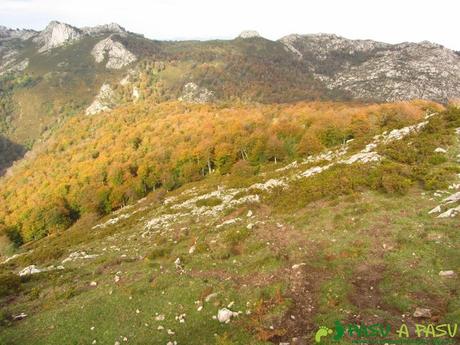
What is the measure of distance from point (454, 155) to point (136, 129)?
552 ft

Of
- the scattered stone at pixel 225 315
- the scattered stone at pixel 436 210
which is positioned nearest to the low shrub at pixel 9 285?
the scattered stone at pixel 225 315

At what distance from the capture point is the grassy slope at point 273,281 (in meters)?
15.6

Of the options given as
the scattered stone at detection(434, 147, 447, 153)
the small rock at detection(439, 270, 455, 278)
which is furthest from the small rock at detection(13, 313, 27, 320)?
the scattered stone at detection(434, 147, 447, 153)

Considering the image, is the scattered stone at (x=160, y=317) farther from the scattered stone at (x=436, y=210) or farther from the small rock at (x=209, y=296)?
the scattered stone at (x=436, y=210)

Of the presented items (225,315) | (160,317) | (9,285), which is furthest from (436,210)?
(9,285)

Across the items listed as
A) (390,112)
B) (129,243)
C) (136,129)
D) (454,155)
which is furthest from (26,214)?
(454,155)

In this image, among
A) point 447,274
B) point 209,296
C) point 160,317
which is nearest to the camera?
point 447,274

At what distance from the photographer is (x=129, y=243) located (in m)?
36.4

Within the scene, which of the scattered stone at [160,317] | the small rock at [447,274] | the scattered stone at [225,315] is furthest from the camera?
the scattered stone at [160,317]

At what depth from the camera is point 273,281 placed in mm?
19109

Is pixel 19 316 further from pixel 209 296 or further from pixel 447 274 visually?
pixel 447 274

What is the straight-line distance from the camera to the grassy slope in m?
15.6

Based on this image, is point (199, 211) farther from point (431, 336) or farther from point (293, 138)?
point (293, 138)

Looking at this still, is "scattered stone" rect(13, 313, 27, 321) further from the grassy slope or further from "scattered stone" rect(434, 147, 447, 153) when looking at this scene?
"scattered stone" rect(434, 147, 447, 153)
